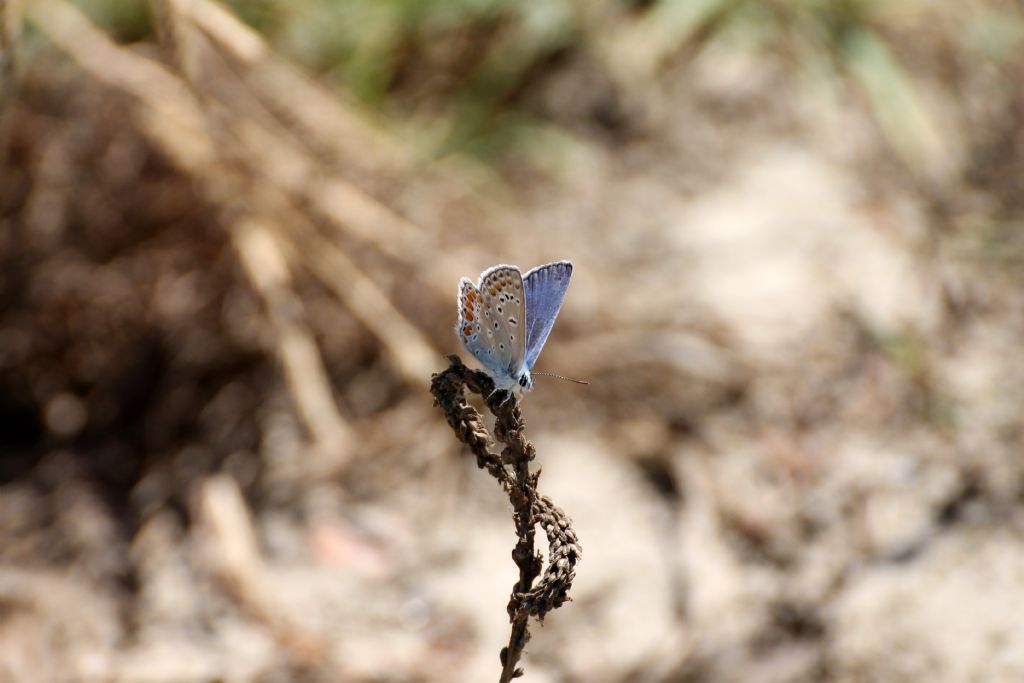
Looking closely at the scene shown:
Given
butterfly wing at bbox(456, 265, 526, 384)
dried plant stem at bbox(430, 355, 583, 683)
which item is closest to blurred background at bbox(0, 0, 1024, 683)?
butterfly wing at bbox(456, 265, 526, 384)

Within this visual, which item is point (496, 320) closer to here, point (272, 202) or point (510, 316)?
point (510, 316)

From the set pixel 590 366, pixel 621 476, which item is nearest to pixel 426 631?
pixel 621 476

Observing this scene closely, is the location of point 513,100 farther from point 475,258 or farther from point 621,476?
point 621,476

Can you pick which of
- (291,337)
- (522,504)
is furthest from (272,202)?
(522,504)

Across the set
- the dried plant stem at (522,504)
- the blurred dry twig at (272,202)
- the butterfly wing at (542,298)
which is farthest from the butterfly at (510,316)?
the blurred dry twig at (272,202)

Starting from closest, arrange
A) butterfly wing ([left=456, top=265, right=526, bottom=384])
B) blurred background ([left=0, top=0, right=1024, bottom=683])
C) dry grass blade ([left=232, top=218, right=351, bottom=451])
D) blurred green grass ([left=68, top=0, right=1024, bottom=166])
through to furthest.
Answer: butterfly wing ([left=456, top=265, right=526, bottom=384])
blurred background ([left=0, top=0, right=1024, bottom=683])
dry grass blade ([left=232, top=218, right=351, bottom=451])
blurred green grass ([left=68, top=0, right=1024, bottom=166])

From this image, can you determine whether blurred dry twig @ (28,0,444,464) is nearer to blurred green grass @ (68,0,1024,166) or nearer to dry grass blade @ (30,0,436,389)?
dry grass blade @ (30,0,436,389)

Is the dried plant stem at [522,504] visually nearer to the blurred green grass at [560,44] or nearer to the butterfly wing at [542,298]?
the butterfly wing at [542,298]
